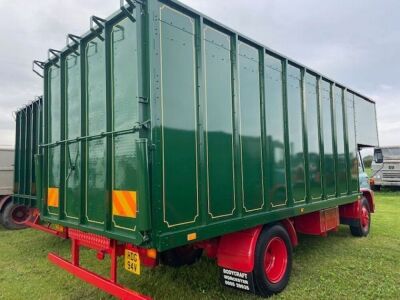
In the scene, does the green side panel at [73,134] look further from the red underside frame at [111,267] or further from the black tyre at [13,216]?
the black tyre at [13,216]

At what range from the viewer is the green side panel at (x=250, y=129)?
4.30m

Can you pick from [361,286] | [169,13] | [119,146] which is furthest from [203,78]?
[361,286]

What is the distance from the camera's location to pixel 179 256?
5.03m

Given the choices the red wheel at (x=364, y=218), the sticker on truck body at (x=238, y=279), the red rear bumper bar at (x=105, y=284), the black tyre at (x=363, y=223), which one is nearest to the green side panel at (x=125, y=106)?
the red rear bumper bar at (x=105, y=284)

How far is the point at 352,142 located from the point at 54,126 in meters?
6.01

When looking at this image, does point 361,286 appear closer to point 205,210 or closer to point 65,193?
point 205,210

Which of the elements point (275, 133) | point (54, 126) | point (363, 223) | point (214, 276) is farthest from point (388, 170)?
point (54, 126)

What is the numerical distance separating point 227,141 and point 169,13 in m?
1.52

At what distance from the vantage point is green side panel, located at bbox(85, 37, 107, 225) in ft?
12.5

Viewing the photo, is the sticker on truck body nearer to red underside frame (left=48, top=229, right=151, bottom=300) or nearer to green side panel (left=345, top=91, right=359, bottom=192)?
red underside frame (left=48, top=229, right=151, bottom=300)

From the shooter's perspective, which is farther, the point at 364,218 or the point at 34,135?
the point at 34,135

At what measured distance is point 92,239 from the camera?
13.1 ft

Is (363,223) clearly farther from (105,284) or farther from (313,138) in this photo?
(105,284)

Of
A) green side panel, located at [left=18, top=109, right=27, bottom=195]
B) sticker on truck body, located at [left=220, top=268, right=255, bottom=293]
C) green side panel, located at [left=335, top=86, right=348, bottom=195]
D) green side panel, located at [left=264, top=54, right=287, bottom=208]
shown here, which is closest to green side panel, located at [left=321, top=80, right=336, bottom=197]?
green side panel, located at [left=335, top=86, right=348, bottom=195]
